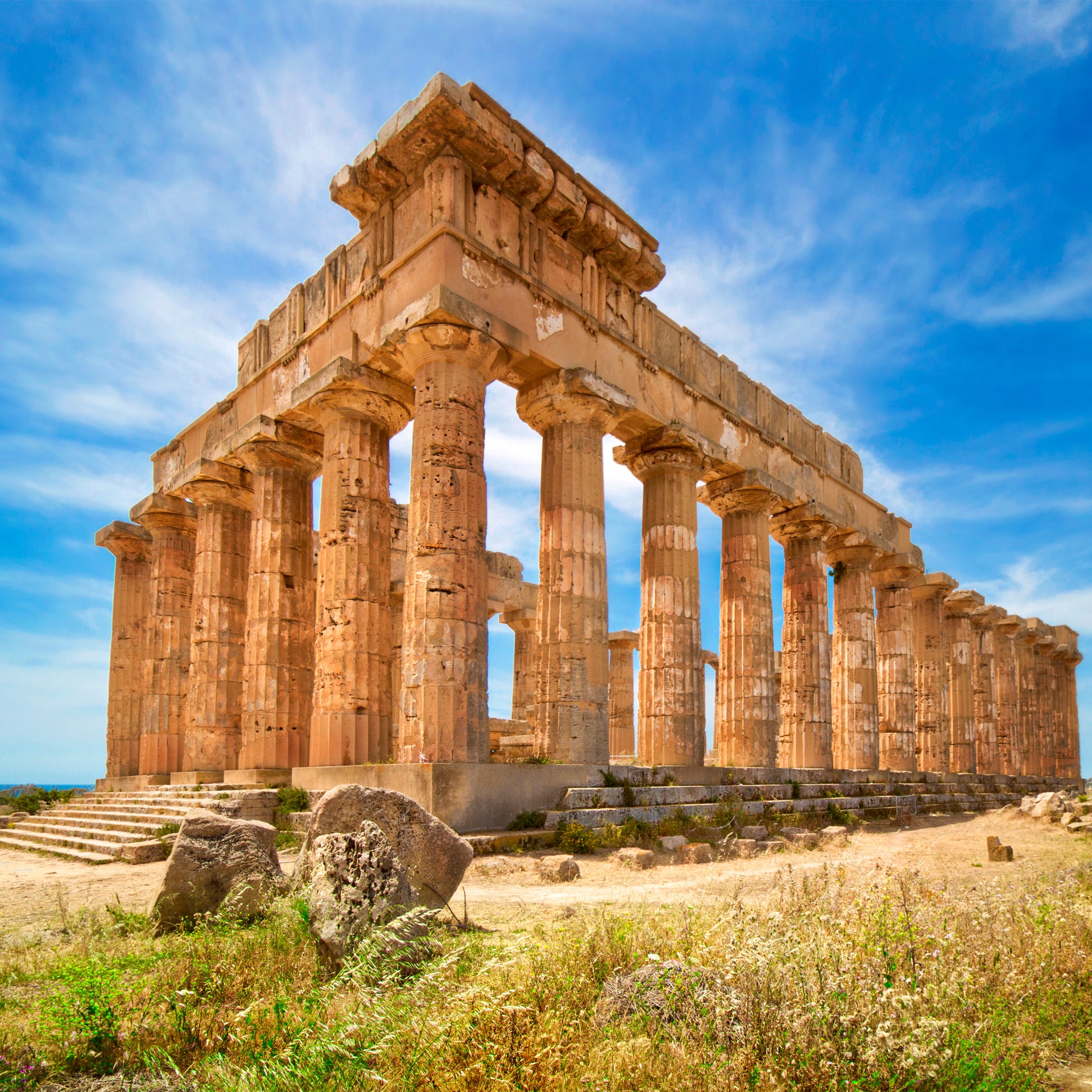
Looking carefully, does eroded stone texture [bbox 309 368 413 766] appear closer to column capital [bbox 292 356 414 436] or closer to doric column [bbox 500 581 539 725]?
column capital [bbox 292 356 414 436]

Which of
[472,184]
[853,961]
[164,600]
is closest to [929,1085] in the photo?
[853,961]

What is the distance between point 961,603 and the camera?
85.1 ft

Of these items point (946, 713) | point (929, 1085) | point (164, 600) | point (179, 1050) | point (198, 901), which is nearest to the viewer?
point (929, 1085)

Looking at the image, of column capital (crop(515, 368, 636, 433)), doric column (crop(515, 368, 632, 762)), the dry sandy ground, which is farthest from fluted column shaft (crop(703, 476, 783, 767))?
doric column (crop(515, 368, 632, 762))

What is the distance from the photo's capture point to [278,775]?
1374 centimetres

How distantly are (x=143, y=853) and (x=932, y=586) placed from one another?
22.0m

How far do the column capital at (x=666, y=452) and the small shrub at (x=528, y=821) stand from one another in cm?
688

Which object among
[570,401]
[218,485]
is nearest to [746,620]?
[570,401]

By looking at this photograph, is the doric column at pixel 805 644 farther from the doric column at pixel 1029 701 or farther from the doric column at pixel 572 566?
the doric column at pixel 1029 701

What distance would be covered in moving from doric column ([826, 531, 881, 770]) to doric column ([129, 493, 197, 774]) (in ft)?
48.3

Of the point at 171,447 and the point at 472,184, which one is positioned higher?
the point at 472,184

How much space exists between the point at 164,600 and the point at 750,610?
12.5 meters

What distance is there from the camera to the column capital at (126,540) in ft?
66.3

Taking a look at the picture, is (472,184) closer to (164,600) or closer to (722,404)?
(722,404)
